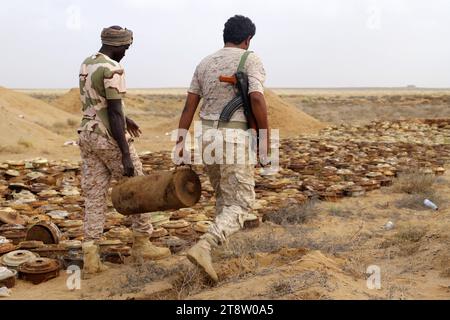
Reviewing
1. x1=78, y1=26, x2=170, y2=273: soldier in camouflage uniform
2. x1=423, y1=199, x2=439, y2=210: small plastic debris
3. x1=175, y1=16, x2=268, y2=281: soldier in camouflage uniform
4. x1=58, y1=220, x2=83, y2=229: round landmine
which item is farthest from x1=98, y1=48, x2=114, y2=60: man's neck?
x1=423, y1=199, x2=439, y2=210: small plastic debris

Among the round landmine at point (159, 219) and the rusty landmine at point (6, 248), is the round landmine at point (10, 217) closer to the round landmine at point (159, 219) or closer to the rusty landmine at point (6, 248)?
the rusty landmine at point (6, 248)

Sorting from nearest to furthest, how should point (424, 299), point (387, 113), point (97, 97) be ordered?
point (424, 299)
point (97, 97)
point (387, 113)

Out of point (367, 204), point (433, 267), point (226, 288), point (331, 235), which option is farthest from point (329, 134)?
point (226, 288)

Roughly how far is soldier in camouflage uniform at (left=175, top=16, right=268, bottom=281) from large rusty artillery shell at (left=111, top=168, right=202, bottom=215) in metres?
0.17

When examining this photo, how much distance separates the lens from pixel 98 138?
3.73 metres

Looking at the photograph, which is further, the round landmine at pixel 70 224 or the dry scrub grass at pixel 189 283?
the round landmine at pixel 70 224

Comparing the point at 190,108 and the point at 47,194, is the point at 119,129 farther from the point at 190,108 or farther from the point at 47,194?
the point at 47,194

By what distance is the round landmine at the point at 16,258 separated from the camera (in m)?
4.23

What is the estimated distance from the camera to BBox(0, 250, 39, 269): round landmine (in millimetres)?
4230

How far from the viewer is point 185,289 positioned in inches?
133

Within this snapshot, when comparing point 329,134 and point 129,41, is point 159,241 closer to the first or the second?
point 129,41

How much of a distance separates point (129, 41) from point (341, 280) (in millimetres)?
2293

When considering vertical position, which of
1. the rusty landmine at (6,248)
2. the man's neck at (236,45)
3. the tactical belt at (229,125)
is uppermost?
the man's neck at (236,45)

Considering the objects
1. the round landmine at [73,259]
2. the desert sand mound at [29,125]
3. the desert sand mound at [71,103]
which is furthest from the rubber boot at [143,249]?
the desert sand mound at [71,103]
